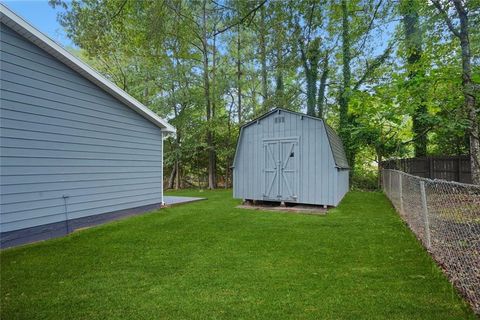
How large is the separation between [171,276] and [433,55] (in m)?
7.33

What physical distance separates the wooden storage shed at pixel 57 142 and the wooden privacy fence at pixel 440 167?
9997mm

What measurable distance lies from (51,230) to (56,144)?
4.91ft

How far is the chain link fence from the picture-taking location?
7.84ft

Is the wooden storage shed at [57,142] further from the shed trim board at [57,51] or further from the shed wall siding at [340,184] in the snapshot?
the shed wall siding at [340,184]

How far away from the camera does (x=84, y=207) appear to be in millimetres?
5078

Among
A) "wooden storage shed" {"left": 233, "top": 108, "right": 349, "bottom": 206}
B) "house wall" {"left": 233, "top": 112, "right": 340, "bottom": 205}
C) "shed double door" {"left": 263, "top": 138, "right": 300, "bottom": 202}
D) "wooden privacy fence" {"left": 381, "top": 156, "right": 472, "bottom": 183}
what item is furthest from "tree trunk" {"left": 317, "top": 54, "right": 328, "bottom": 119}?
"shed double door" {"left": 263, "top": 138, "right": 300, "bottom": 202}

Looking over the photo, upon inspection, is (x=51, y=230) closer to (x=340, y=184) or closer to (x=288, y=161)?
(x=288, y=161)

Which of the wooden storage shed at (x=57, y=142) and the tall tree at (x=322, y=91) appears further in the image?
the tall tree at (x=322, y=91)

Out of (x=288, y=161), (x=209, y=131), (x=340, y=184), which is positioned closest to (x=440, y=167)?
(x=340, y=184)

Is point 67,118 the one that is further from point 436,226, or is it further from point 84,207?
point 436,226

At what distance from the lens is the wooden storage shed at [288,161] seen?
6.61 m

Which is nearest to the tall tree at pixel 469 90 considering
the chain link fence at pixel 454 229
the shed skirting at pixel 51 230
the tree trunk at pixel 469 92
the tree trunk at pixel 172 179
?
the tree trunk at pixel 469 92

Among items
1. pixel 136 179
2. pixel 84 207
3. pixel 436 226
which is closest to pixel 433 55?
pixel 436 226

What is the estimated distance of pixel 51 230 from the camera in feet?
14.6
